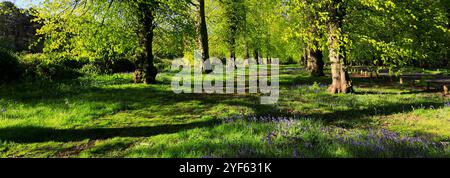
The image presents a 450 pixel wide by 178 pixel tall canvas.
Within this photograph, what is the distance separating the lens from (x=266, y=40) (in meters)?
42.9

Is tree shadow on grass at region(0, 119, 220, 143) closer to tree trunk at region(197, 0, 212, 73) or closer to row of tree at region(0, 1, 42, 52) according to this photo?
tree trunk at region(197, 0, 212, 73)

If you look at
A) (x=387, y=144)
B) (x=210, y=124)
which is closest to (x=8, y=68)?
(x=210, y=124)

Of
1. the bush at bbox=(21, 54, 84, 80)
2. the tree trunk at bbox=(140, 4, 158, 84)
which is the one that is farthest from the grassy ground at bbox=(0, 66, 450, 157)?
the tree trunk at bbox=(140, 4, 158, 84)

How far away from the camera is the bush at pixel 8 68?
55.7ft

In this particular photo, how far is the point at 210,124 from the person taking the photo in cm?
979

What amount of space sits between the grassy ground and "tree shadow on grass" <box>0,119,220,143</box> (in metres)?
0.03

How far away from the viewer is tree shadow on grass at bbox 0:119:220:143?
29.0 ft

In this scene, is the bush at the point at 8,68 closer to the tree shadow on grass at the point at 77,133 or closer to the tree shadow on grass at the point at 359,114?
the tree shadow on grass at the point at 77,133

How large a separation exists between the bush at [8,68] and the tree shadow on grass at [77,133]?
9279mm

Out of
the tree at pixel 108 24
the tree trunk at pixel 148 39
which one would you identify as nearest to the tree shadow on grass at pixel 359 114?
the tree at pixel 108 24

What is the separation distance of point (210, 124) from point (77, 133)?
3.78 metres

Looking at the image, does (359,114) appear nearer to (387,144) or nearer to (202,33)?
(387,144)

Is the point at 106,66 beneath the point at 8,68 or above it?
above

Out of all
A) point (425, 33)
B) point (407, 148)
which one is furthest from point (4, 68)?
point (425, 33)
